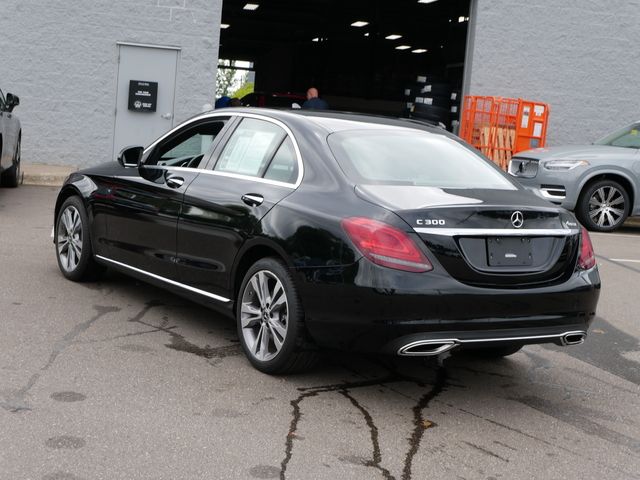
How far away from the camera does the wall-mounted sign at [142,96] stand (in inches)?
729

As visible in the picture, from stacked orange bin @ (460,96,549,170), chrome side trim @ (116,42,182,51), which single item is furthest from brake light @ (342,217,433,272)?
stacked orange bin @ (460,96,549,170)

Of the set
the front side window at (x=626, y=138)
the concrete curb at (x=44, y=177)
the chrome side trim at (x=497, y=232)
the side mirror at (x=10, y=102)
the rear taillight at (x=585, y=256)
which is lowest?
the concrete curb at (x=44, y=177)

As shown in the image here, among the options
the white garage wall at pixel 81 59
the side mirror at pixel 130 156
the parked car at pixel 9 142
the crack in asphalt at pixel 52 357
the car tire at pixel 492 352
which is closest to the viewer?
the crack in asphalt at pixel 52 357

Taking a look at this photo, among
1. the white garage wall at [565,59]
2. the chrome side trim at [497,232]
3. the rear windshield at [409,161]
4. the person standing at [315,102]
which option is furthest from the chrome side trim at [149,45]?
the chrome side trim at [497,232]

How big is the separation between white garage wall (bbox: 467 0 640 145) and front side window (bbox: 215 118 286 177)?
1467cm

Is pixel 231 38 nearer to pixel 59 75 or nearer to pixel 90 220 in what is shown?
pixel 59 75

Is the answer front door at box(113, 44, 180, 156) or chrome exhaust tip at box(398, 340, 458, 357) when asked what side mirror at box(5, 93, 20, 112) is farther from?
chrome exhaust tip at box(398, 340, 458, 357)

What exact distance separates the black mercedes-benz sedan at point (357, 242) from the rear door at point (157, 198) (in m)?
0.02

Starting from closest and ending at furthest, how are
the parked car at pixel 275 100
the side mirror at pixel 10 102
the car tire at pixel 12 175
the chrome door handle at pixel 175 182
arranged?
1. the chrome door handle at pixel 175 182
2. the side mirror at pixel 10 102
3. the car tire at pixel 12 175
4. the parked car at pixel 275 100

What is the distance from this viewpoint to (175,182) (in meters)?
6.51

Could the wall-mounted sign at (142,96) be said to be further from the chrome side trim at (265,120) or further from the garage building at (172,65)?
the chrome side trim at (265,120)

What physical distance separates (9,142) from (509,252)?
10.2 metres

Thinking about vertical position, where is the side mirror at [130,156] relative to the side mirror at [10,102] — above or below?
below

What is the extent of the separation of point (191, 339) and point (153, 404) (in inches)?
56.0
